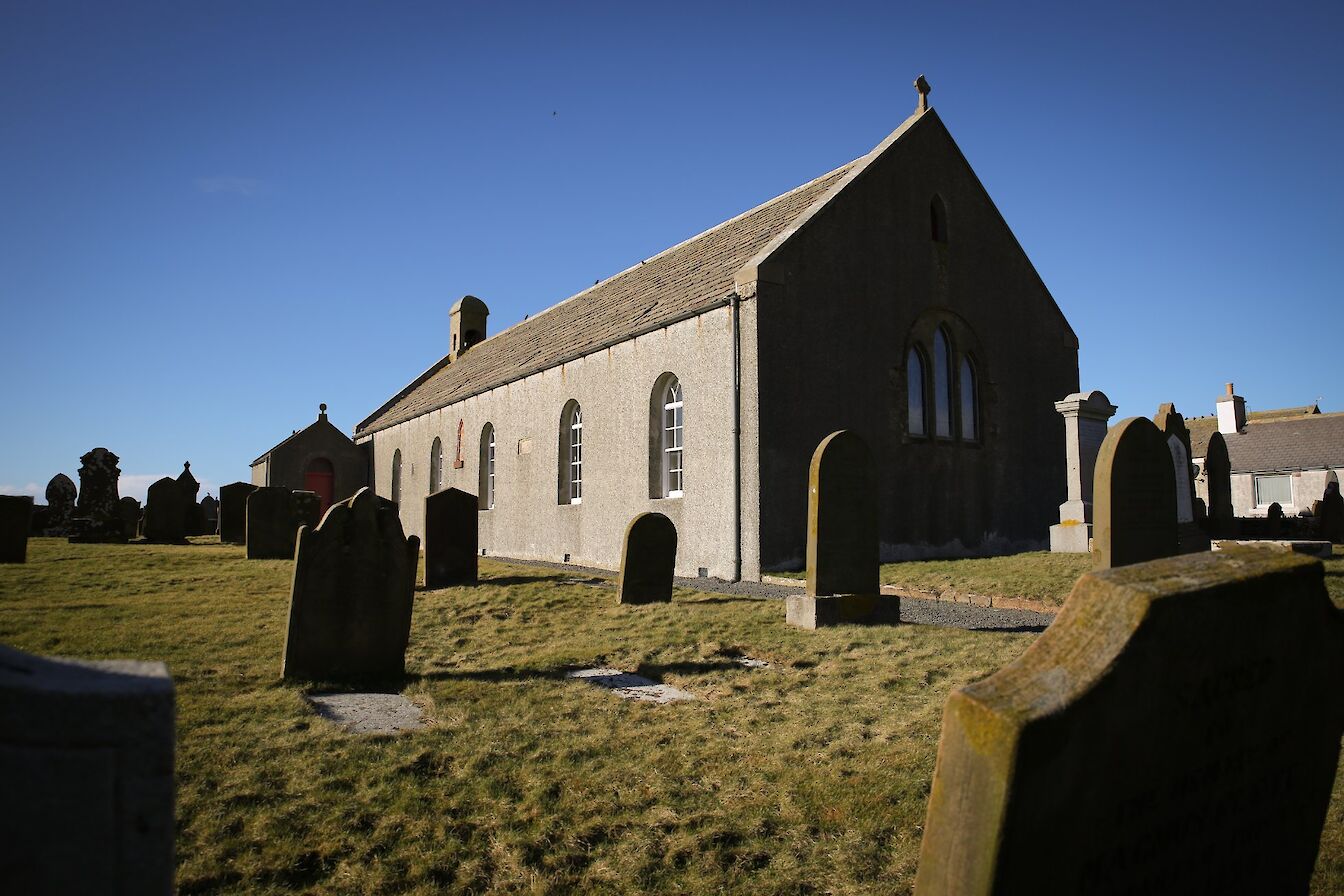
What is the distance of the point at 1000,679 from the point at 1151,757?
0.53 m

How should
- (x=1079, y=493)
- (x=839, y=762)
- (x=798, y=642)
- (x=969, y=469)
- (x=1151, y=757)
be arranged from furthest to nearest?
(x=969, y=469) → (x=1079, y=493) → (x=798, y=642) → (x=839, y=762) → (x=1151, y=757)

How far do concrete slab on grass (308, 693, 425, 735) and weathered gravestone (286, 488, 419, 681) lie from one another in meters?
0.49

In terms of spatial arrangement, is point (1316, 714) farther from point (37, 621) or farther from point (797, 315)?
point (797, 315)

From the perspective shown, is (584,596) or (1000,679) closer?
(1000,679)

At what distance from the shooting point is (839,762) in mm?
4328

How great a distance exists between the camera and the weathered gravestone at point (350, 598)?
252 inches

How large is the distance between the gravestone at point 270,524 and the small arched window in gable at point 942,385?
1345cm

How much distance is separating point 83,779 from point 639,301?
18.2 metres

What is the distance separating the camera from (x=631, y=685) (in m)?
6.22

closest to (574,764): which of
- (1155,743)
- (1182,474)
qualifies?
(1155,743)

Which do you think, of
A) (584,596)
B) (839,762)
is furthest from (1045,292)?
(839,762)

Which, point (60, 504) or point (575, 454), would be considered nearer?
point (575, 454)

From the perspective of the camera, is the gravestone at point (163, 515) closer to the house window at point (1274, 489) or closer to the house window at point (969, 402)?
the house window at point (969, 402)

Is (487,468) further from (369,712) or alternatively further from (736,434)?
(369,712)
